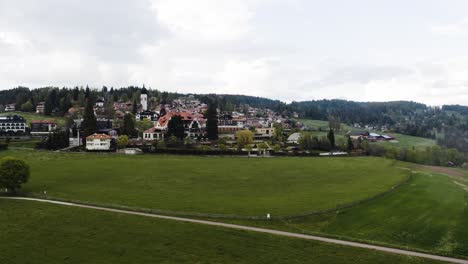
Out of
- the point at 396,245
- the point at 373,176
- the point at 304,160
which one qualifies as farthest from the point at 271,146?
the point at 396,245

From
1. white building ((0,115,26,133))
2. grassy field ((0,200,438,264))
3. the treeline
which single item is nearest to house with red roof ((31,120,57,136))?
white building ((0,115,26,133))

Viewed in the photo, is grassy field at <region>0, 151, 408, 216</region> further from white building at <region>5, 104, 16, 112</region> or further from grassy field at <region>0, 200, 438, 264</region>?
white building at <region>5, 104, 16, 112</region>

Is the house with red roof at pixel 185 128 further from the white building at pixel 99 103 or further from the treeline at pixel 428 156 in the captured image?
the white building at pixel 99 103

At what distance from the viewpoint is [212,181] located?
51.4m

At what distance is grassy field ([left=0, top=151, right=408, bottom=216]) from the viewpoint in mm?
A: 39594

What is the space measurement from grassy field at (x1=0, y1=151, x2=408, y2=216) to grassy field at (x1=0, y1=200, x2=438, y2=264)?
5.39 meters

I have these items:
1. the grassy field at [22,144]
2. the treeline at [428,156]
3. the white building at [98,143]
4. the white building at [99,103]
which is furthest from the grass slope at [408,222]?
the white building at [99,103]

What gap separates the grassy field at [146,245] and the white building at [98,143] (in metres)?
49.4

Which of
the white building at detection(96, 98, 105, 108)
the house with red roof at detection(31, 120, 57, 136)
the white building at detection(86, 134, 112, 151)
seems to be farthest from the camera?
the white building at detection(96, 98, 105, 108)

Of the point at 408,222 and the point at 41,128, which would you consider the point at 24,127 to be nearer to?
the point at 41,128

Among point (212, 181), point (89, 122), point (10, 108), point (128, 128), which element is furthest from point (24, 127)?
point (212, 181)

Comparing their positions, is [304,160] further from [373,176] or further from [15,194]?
[15,194]

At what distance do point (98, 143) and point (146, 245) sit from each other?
59316mm

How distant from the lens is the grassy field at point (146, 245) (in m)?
26.7
